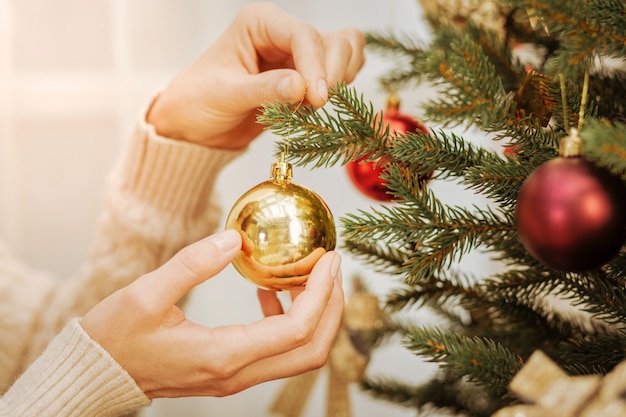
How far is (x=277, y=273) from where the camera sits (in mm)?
525

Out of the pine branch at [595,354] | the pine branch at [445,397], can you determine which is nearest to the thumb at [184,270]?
the pine branch at [595,354]

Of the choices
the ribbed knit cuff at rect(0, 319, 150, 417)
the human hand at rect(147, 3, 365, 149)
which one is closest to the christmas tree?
the human hand at rect(147, 3, 365, 149)

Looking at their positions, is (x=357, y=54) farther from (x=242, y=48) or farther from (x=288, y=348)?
(x=288, y=348)

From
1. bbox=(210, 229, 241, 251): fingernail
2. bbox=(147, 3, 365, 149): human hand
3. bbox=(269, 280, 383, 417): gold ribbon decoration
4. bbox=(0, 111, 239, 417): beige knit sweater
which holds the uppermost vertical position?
bbox=(147, 3, 365, 149): human hand

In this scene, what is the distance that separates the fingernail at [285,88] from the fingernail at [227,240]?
150mm

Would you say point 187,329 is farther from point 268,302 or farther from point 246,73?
point 246,73

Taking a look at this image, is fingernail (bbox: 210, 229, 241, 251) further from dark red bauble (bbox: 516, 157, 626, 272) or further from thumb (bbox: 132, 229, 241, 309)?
dark red bauble (bbox: 516, 157, 626, 272)

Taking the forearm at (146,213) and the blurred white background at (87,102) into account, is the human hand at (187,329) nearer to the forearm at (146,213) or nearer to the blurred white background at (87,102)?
the forearm at (146,213)

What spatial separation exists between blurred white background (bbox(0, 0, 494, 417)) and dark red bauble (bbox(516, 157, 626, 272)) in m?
0.91

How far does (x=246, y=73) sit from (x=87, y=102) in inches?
29.9

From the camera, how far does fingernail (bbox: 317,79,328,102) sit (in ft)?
1.92

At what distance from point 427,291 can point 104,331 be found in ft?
1.16

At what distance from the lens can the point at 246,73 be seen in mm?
727

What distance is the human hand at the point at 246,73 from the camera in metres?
0.64
